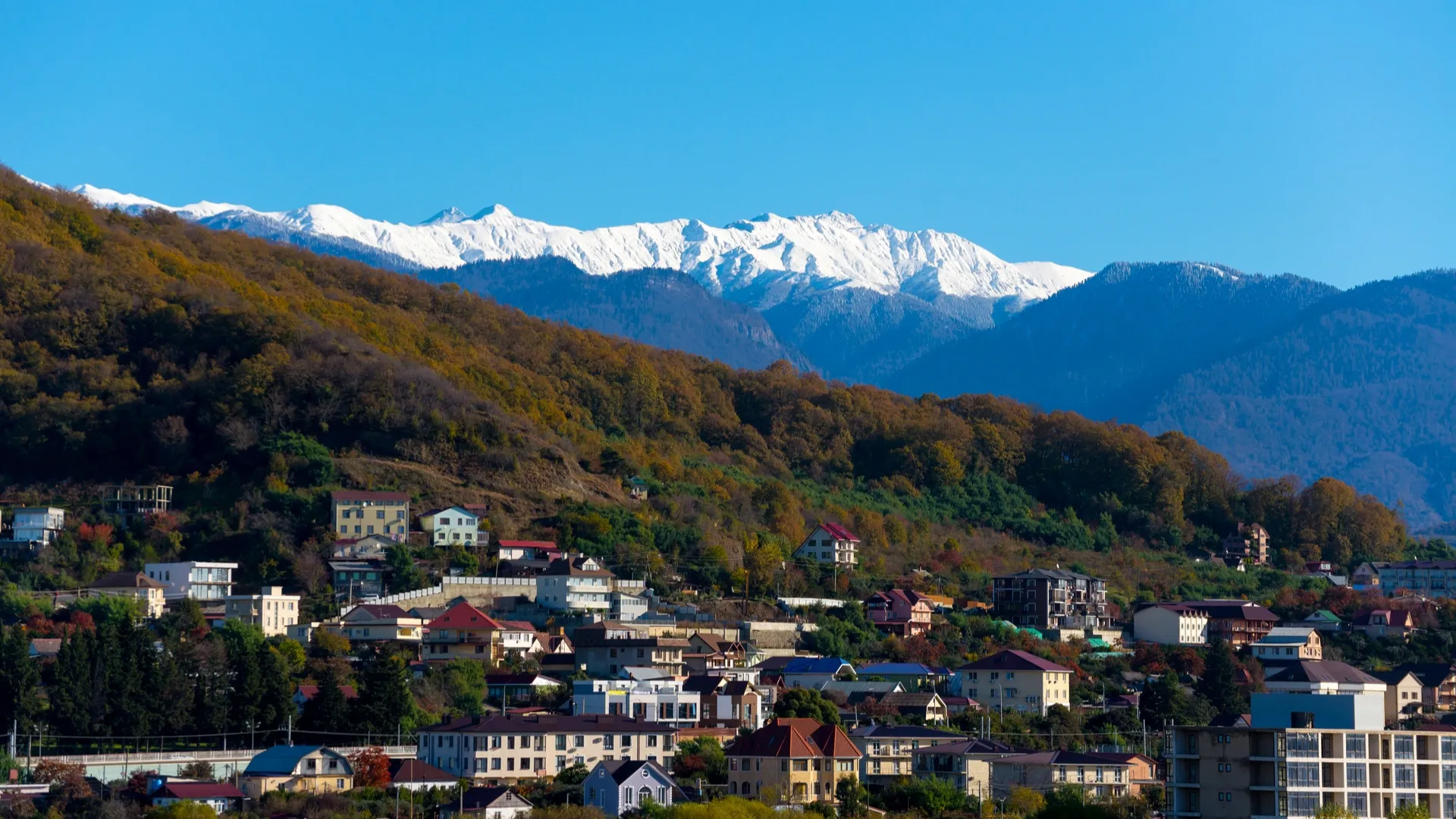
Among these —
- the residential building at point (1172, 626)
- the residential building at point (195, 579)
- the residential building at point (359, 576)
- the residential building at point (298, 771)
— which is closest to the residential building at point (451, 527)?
the residential building at point (359, 576)

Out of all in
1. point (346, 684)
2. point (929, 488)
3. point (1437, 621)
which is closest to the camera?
point (346, 684)

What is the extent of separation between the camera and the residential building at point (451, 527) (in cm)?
6825

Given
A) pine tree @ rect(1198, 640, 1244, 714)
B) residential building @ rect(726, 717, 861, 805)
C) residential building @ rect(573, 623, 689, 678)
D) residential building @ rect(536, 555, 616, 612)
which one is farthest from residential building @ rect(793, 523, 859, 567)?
residential building @ rect(726, 717, 861, 805)

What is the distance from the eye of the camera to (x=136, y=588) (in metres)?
60.7

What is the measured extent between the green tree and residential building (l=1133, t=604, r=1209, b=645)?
1781 cm

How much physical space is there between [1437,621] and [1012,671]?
19.4 meters

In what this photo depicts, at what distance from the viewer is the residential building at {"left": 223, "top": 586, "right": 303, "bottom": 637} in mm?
59875

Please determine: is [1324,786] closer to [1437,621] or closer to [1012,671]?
[1012,671]

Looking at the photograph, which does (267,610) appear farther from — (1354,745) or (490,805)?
(1354,745)

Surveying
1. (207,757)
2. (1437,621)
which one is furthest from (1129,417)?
(207,757)

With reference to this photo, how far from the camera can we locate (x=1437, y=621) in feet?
237

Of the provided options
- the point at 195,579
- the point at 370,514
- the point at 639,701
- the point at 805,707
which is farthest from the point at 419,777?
the point at 370,514

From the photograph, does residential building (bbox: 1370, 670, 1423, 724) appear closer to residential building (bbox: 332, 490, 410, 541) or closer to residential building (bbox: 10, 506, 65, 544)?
residential building (bbox: 332, 490, 410, 541)

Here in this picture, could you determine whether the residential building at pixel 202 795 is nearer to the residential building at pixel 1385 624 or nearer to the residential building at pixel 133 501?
the residential building at pixel 133 501
